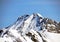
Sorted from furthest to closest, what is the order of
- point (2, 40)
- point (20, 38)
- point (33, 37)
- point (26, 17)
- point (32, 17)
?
point (26, 17)
point (32, 17)
point (33, 37)
point (20, 38)
point (2, 40)

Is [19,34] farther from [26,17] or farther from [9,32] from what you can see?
[26,17]

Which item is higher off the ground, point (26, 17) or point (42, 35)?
point (42, 35)

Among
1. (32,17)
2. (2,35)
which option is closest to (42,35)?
(2,35)

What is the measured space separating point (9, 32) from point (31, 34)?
2.41 metres

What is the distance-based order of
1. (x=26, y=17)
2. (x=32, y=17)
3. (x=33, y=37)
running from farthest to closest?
(x=26, y=17) → (x=32, y=17) → (x=33, y=37)

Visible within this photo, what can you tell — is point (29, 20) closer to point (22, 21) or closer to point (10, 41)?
point (22, 21)

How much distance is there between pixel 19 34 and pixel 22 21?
22440 mm

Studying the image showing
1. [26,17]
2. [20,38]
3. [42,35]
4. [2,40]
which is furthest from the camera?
[26,17]

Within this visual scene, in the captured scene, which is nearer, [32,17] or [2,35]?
[2,35]

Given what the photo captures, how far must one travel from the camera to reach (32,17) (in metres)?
37.4

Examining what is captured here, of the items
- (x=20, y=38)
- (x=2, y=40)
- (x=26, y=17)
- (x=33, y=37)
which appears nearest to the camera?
(x=2, y=40)

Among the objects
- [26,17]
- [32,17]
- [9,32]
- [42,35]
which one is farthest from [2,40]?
[26,17]

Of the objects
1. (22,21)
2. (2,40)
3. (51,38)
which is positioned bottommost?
(22,21)

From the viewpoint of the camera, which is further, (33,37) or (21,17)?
(21,17)
